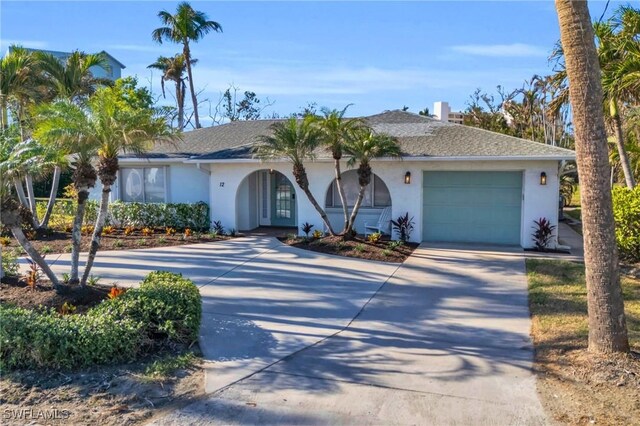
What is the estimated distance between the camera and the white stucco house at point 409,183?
13.4 meters

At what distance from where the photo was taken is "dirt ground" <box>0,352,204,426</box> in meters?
4.52

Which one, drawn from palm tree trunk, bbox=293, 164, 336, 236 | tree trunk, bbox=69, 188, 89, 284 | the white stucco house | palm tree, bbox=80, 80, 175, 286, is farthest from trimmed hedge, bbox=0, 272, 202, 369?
the white stucco house

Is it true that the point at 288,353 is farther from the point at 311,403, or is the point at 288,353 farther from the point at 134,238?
the point at 134,238

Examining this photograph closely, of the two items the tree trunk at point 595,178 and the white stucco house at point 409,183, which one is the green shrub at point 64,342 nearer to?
the tree trunk at point 595,178

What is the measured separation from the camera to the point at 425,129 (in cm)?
1664

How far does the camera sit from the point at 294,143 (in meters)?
13.1

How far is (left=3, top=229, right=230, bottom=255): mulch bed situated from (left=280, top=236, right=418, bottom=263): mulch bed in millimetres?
2845

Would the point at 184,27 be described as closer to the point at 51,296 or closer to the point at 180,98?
the point at 180,98

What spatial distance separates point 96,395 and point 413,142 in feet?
39.6

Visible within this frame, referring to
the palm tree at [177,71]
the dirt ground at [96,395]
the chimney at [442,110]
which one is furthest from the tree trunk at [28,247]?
the palm tree at [177,71]

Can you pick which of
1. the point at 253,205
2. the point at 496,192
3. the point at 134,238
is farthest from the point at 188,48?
the point at 496,192

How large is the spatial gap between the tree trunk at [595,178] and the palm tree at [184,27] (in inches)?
1043

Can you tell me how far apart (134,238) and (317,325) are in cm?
940

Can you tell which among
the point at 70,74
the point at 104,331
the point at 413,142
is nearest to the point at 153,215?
the point at 70,74
